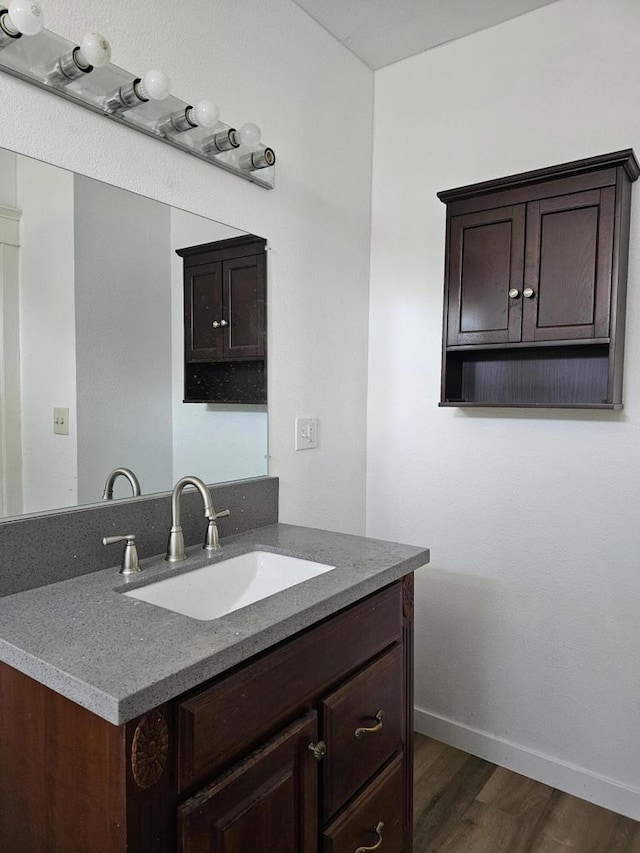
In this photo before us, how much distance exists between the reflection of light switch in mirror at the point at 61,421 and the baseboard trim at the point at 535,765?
1762 millimetres

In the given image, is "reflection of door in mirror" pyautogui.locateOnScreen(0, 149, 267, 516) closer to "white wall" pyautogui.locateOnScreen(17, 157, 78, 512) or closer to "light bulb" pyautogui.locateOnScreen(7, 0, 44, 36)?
"white wall" pyautogui.locateOnScreen(17, 157, 78, 512)

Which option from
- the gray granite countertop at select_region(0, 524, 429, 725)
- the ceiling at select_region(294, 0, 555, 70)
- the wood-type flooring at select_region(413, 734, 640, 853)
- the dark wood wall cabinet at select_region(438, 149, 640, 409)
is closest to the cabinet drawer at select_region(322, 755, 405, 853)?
the wood-type flooring at select_region(413, 734, 640, 853)

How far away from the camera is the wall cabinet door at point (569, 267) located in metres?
1.74

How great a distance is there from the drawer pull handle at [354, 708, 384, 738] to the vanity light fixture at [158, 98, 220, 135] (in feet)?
4.82

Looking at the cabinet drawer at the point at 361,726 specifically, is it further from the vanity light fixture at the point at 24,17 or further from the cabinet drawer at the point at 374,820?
the vanity light fixture at the point at 24,17

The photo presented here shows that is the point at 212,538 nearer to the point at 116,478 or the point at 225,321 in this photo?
the point at 116,478

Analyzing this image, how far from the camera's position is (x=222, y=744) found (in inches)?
37.7

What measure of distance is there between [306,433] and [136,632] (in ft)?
3.70

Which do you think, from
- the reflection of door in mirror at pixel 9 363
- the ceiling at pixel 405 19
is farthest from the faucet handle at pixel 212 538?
the ceiling at pixel 405 19

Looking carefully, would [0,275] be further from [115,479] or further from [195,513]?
[195,513]

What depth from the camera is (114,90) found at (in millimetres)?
1343

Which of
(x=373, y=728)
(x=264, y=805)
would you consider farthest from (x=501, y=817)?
(x=264, y=805)

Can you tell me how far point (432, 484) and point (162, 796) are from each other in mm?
1560

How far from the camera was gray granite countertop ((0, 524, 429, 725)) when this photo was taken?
835mm
